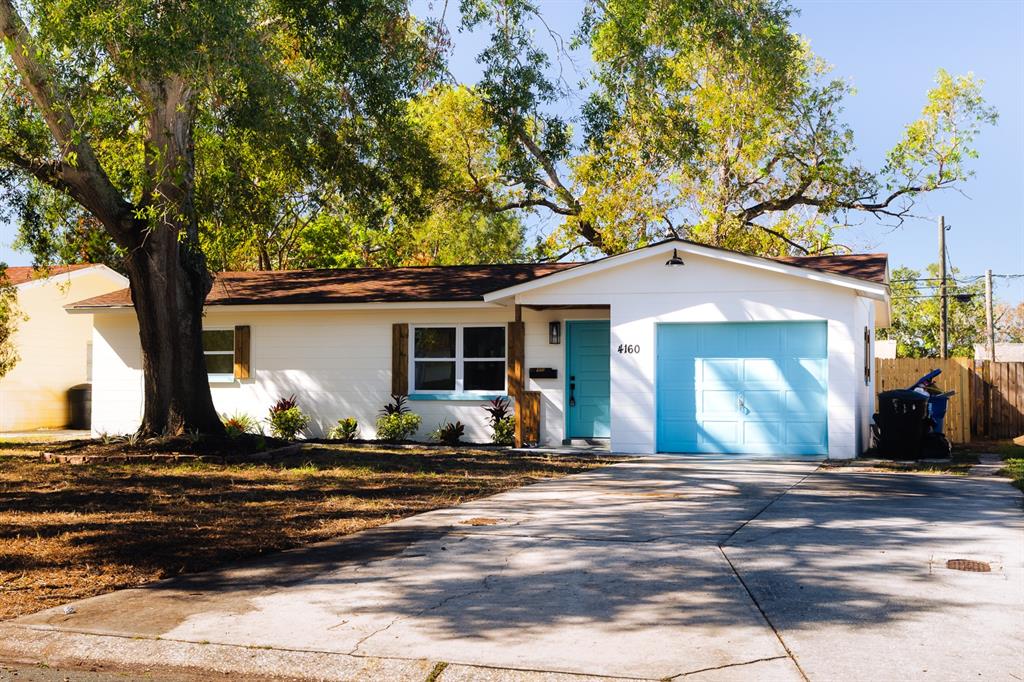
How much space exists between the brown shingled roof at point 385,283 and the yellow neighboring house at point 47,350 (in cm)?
398

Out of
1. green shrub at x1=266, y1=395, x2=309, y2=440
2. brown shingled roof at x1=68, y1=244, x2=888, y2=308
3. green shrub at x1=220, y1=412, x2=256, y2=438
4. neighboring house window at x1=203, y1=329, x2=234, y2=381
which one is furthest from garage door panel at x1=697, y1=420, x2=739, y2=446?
neighboring house window at x1=203, y1=329, x2=234, y2=381

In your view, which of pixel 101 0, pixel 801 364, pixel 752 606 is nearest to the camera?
pixel 752 606

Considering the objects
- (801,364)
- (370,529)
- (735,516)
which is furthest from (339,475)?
(801,364)

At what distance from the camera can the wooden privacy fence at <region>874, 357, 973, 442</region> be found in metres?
21.2

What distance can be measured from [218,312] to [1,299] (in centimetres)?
445

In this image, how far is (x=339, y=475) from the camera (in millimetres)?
13367

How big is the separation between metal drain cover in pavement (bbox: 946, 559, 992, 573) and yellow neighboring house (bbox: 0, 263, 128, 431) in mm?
21420

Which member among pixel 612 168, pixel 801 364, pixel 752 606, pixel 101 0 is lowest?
pixel 752 606

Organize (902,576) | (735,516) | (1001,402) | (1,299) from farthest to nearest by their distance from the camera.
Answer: (1001,402) < (1,299) < (735,516) < (902,576)

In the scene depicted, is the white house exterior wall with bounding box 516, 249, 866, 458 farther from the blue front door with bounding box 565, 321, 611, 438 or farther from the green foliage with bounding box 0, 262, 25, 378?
the green foliage with bounding box 0, 262, 25, 378

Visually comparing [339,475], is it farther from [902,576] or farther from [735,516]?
[902,576]

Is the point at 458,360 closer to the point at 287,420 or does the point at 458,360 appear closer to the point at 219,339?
the point at 287,420

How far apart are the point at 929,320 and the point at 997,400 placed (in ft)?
112

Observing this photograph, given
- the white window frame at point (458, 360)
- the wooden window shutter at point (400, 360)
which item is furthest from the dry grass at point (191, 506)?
the wooden window shutter at point (400, 360)
